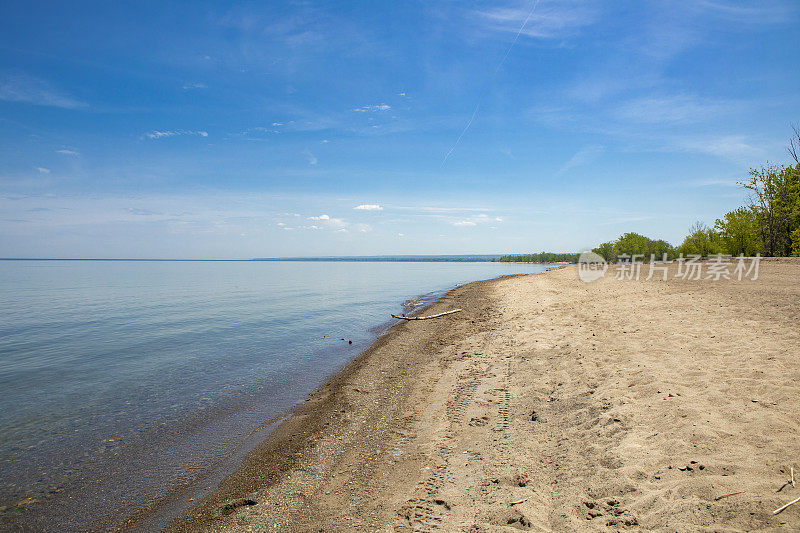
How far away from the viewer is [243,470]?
7.69 meters

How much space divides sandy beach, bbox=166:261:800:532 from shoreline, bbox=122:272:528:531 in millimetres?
65

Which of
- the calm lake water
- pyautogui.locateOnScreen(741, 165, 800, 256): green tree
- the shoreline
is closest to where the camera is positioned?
the shoreline

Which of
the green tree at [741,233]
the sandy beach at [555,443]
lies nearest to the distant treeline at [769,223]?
the green tree at [741,233]

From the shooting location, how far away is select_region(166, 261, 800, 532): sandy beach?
15.6 ft

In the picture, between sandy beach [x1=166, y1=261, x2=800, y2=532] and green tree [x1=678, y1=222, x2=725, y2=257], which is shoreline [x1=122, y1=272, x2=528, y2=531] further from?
green tree [x1=678, y1=222, x2=725, y2=257]

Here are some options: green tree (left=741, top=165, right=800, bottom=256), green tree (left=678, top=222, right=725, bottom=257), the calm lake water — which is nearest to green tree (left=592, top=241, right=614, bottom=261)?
green tree (left=678, top=222, right=725, bottom=257)

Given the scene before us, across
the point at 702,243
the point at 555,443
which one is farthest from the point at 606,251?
the point at 555,443

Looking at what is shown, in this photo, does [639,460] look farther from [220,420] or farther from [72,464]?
[72,464]

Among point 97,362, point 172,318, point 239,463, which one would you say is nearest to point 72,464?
point 239,463

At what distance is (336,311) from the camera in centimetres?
3350

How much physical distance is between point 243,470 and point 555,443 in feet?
21.5

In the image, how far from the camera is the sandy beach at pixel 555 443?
15.6ft

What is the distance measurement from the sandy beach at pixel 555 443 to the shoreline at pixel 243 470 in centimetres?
6

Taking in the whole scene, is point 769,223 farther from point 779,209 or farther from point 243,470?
point 243,470
